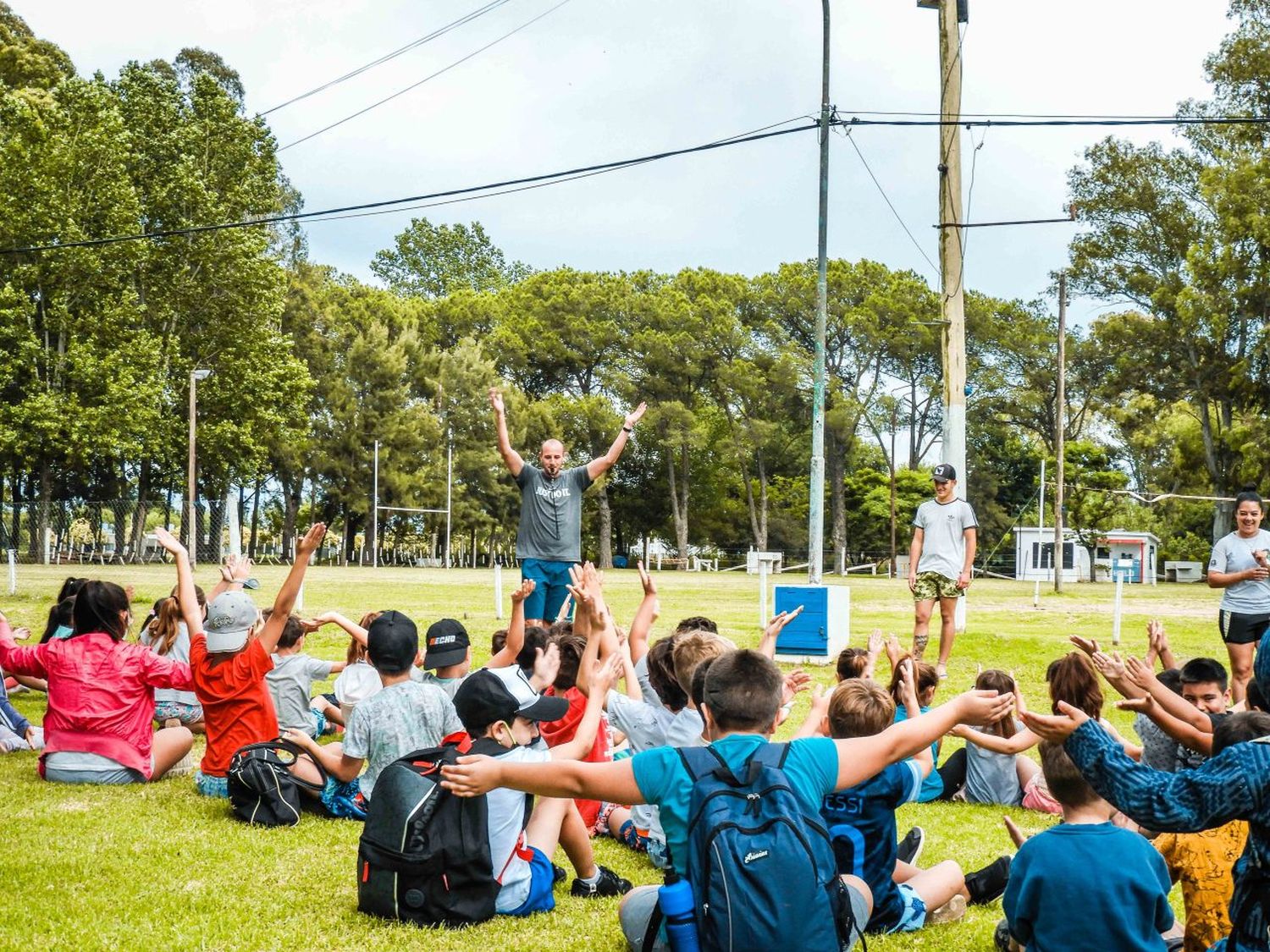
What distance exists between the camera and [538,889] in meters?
4.39

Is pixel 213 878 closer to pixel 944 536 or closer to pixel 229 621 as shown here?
pixel 229 621

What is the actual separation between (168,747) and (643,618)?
313cm

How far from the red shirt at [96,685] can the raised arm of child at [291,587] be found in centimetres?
71

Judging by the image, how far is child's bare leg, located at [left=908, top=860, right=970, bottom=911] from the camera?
436cm

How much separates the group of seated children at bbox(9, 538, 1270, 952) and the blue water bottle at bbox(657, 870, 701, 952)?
61 millimetres

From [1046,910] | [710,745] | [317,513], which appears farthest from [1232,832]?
[317,513]

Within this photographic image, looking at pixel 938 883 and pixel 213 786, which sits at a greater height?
pixel 938 883

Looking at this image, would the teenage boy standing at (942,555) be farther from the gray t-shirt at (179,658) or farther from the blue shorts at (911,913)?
the blue shorts at (911,913)

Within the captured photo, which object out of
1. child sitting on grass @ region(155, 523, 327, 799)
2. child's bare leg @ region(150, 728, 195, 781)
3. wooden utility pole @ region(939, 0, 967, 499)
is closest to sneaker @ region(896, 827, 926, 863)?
child sitting on grass @ region(155, 523, 327, 799)

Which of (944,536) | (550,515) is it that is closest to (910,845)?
(550,515)

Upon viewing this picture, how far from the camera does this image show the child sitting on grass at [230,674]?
5.86 metres

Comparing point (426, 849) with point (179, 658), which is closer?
point (426, 849)

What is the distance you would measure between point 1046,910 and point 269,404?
43.3 meters

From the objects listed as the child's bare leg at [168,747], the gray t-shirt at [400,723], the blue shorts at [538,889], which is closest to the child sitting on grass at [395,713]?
the gray t-shirt at [400,723]
